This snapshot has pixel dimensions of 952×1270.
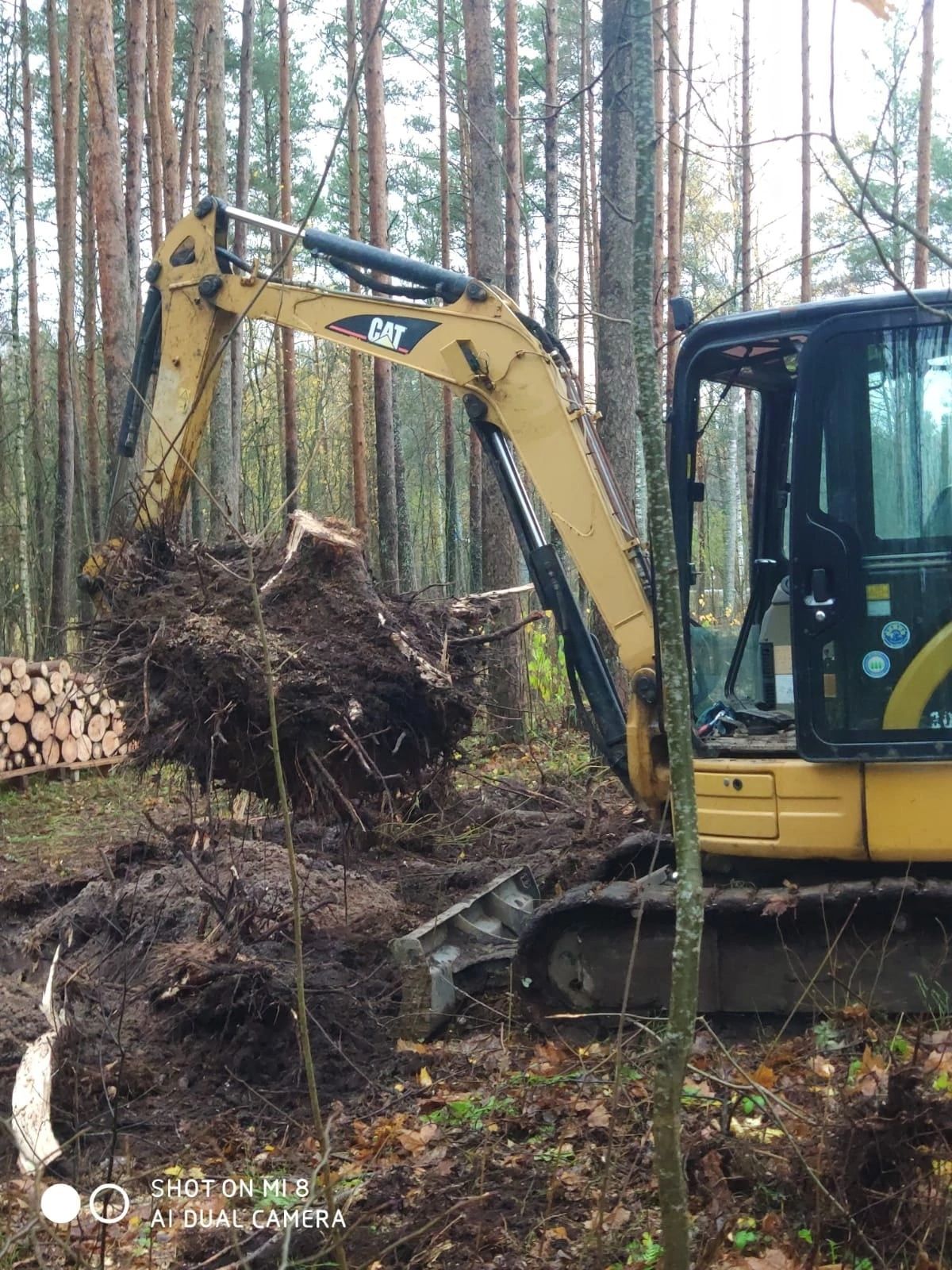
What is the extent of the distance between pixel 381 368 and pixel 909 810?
1093 cm

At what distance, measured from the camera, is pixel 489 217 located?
10812 mm

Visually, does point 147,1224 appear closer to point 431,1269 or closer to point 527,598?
point 431,1269

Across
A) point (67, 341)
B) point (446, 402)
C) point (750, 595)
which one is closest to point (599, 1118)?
point (750, 595)

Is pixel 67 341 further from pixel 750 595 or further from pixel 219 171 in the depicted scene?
pixel 750 595

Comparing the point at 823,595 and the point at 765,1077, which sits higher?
the point at 823,595

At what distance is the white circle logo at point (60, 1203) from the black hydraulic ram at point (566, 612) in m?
2.68

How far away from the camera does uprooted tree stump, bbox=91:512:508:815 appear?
475cm

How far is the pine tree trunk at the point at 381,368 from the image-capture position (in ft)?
46.2

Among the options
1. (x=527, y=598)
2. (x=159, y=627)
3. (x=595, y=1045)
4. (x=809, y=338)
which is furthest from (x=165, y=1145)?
(x=527, y=598)

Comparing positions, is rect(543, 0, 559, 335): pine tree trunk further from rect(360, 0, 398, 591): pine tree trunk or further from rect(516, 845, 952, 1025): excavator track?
rect(516, 845, 952, 1025): excavator track

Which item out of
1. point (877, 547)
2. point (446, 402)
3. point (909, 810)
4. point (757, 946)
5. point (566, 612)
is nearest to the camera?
point (877, 547)

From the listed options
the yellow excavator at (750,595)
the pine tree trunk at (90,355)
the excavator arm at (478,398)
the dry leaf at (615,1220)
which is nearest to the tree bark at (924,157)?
the yellow excavator at (750,595)

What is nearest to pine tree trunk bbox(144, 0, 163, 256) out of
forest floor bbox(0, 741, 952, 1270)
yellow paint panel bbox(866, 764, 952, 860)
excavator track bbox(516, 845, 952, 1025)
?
forest floor bbox(0, 741, 952, 1270)

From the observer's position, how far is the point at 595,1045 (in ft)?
15.0
